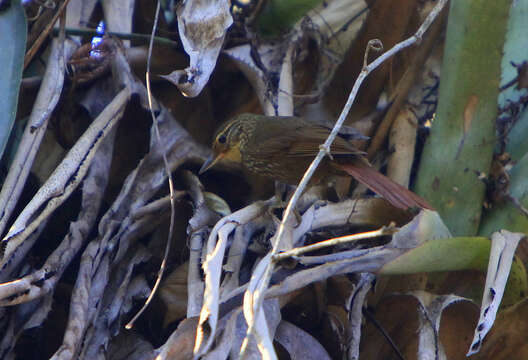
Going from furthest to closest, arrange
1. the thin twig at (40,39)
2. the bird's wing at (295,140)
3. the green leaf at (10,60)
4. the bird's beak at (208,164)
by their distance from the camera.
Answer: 1. the bird's wing at (295,140)
2. the bird's beak at (208,164)
3. the thin twig at (40,39)
4. the green leaf at (10,60)

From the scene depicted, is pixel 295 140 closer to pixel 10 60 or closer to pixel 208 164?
pixel 208 164

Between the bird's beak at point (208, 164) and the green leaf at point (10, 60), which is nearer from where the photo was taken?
the green leaf at point (10, 60)

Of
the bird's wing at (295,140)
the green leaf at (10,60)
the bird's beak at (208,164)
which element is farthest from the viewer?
the bird's wing at (295,140)

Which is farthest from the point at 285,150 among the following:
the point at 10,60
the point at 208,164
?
the point at 10,60

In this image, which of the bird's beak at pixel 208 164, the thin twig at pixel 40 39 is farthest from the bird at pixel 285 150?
the thin twig at pixel 40 39

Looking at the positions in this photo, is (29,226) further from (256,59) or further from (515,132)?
(515,132)

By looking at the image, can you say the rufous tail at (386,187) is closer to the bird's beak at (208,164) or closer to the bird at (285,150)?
the bird at (285,150)

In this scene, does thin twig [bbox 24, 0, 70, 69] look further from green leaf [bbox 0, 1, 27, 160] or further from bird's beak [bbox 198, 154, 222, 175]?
bird's beak [bbox 198, 154, 222, 175]

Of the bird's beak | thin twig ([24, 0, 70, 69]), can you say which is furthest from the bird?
thin twig ([24, 0, 70, 69])
